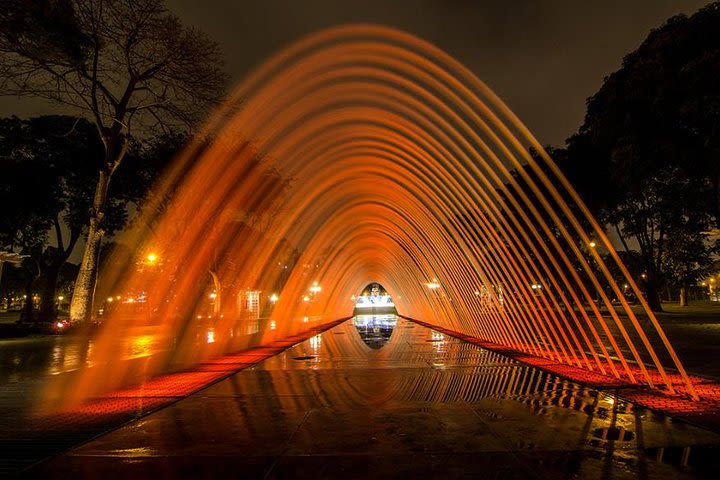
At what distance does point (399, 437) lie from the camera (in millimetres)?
6098

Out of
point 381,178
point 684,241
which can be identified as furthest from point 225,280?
point 684,241

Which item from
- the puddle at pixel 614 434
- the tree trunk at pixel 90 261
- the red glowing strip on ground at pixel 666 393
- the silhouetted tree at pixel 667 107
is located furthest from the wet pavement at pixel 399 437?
the tree trunk at pixel 90 261

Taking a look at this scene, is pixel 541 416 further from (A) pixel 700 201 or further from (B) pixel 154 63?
(A) pixel 700 201

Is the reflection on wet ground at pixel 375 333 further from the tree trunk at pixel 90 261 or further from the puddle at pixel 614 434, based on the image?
the tree trunk at pixel 90 261

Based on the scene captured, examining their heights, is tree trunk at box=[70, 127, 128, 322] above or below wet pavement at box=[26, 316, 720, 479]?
above

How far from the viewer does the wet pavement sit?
4.96 metres

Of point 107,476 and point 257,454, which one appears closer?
point 107,476

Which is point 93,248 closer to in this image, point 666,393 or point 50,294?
point 50,294

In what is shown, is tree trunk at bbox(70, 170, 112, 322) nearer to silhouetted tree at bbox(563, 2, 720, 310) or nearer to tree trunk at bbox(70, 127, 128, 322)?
tree trunk at bbox(70, 127, 128, 322)

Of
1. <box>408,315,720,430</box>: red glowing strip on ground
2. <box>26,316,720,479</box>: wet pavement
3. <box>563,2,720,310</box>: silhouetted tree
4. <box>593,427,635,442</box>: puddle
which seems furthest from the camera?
<box>563,2,720,310</box>: silhouetted tree

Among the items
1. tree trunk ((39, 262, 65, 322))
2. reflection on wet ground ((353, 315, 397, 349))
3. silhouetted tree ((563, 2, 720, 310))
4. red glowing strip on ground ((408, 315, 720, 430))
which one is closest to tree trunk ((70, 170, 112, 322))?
reflection on wet ground ((353, 315, 397, 349))

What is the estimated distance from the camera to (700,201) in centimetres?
2869

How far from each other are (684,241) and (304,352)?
1650 inches

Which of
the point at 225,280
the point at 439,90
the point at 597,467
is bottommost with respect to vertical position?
the point at 597,467
